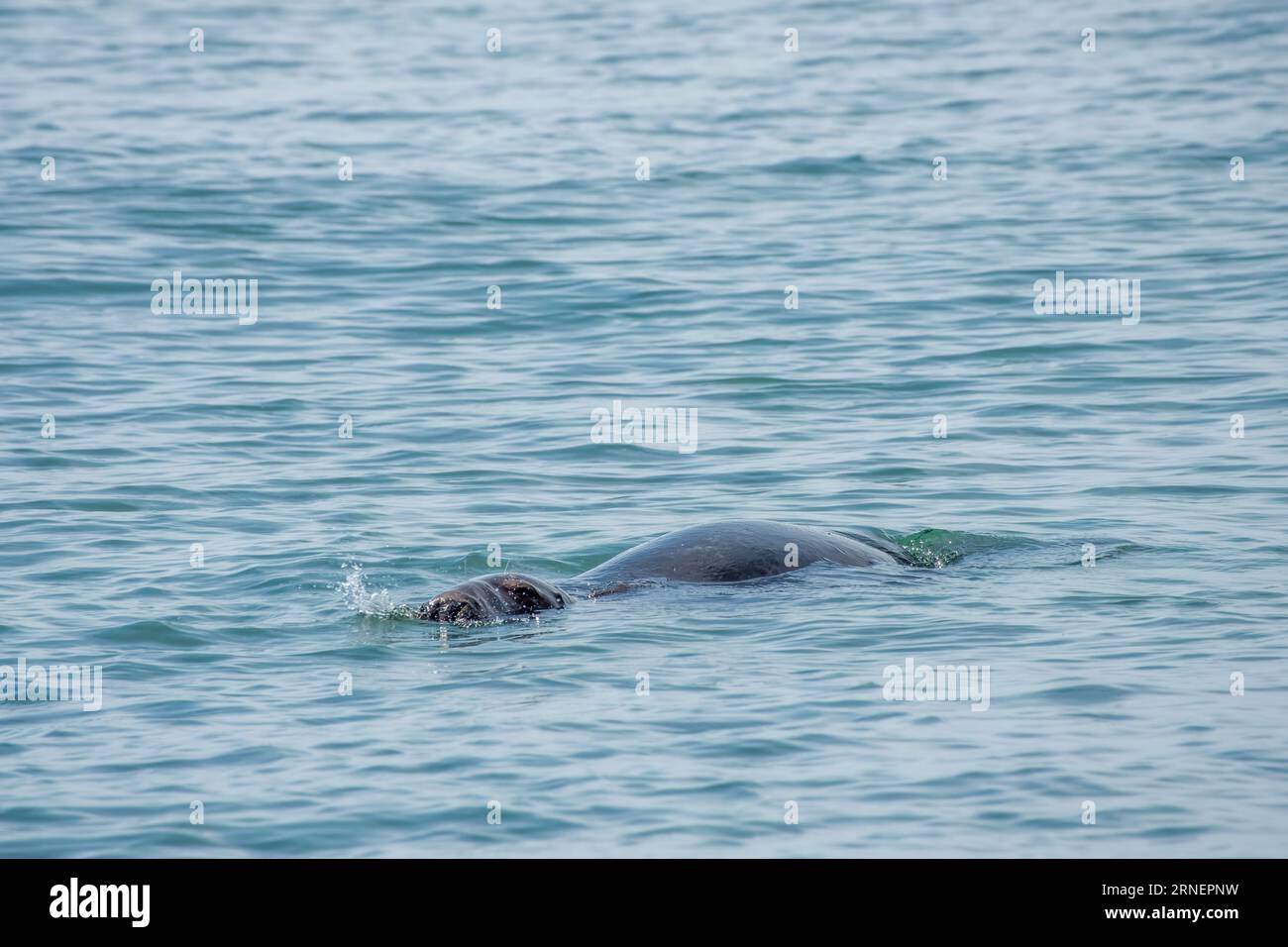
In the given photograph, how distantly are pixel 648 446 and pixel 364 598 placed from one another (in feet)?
15.2

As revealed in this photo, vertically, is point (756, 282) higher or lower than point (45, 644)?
higher

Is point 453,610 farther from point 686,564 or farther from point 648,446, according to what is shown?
point 648,446

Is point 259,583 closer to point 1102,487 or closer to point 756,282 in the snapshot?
point 1102,487

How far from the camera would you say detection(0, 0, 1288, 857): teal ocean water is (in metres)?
8.03

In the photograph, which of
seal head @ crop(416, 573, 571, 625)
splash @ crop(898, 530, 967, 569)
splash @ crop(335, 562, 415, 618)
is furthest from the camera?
splash @ crop(898, 530, 967, 569)

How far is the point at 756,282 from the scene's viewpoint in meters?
20.3

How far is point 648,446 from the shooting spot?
1518 cm

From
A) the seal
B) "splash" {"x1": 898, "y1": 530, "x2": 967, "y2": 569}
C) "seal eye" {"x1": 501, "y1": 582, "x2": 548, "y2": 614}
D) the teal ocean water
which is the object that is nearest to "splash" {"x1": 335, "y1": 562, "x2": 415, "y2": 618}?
the teal ocean water

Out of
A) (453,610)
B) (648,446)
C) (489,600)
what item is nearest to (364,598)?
(453,610)

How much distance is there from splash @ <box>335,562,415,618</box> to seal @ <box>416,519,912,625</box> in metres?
0.23

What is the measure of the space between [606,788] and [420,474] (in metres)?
6.71

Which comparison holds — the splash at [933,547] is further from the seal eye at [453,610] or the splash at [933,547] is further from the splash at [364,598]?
the splash at [364,598]

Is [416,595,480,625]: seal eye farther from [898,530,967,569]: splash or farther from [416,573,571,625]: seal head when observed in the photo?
[898,530,967,569]: splash
